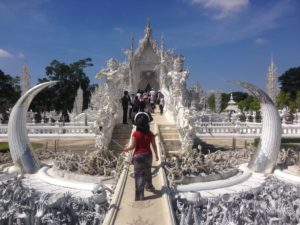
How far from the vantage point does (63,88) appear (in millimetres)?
48406

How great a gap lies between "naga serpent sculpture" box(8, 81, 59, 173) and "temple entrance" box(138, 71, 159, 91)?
22701 millimetres

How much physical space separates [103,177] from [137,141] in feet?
7.29

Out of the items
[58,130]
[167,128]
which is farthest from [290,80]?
[167,128]

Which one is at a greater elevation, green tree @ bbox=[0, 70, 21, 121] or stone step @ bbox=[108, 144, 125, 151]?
green tree @ bbox=[0, 70, 21, 121]

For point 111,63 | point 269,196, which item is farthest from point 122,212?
point 111,63

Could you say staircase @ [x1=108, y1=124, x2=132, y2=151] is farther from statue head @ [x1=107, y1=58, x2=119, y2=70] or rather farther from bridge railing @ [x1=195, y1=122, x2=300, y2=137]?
bridge railing @ [x1=195, y1=122, x2=300, y2=137]

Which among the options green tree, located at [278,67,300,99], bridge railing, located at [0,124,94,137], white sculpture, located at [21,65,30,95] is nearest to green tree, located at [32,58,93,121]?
white sculpture, located at [21,65,30,95]

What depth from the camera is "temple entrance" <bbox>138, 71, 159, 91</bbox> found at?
31906 mm

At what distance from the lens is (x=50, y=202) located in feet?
20.1

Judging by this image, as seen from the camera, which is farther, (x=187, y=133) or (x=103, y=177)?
(x=187, y=133)

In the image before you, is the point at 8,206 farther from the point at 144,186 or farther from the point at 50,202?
the point at 144,186

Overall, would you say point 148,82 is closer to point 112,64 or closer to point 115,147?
point 112,64

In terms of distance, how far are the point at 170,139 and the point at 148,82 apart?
21936 millimetres

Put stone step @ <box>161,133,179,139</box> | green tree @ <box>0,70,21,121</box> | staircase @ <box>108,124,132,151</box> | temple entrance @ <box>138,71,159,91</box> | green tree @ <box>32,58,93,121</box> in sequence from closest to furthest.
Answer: staircase @ <box>108,124,132,151</box>
stone step @ <box>161,133,179,139</box>
temple entrance @ <box>138,71,159,91</box>
green tree @ <box>0,70,21,121</box>
green tree @ <box>32,58,93,121</box>
